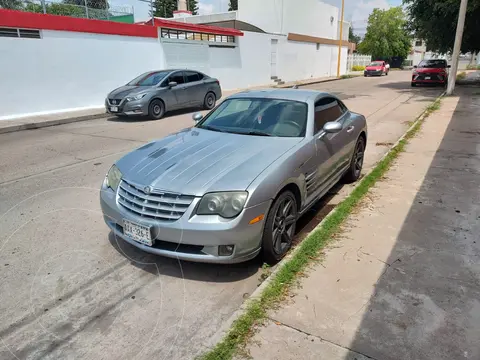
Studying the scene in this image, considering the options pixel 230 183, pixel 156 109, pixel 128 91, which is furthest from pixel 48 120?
pixel 230 183

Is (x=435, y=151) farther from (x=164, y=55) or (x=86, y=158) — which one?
(x=164, y=55)

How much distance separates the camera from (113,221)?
11.5 feet

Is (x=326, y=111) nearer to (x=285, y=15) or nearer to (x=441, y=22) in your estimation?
(x=441, y=22)

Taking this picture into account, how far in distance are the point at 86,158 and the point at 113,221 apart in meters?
4.50

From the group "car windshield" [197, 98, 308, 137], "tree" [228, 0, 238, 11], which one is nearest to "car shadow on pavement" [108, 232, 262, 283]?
"car windshield" [197, 98, 308, 137]

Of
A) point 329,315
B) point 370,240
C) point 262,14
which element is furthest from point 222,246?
point 262,14

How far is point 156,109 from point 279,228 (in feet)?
32.2

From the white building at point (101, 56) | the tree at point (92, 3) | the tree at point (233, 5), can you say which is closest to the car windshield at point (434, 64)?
the white building at point (101, 56)

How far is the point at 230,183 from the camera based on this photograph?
10.3 feet

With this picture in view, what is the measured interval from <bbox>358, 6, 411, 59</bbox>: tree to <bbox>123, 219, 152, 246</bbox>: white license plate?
63.2 metres

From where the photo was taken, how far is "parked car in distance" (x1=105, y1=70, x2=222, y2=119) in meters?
11.9

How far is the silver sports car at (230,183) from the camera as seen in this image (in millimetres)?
3047

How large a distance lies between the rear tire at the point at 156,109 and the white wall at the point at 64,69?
176 inches

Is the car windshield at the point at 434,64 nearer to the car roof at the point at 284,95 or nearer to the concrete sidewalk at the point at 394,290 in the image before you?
the concrete sidewalk at the point at 394,290
